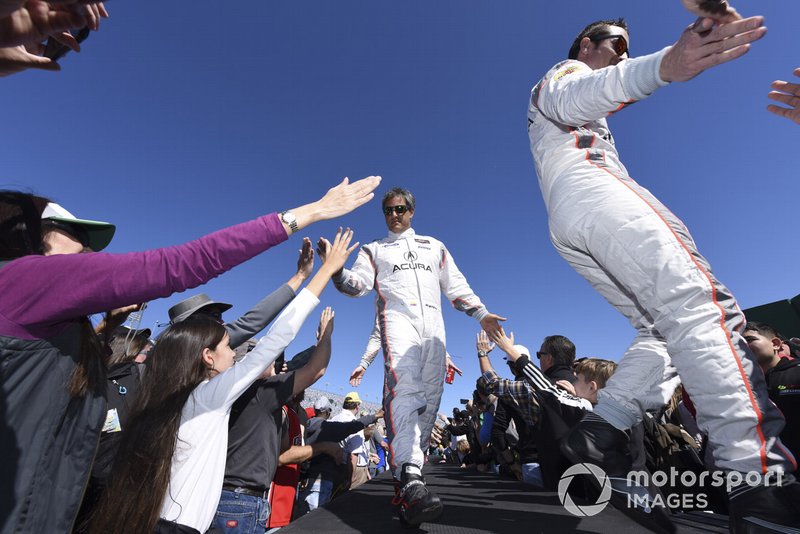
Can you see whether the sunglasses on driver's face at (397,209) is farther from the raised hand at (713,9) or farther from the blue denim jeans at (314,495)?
the blue denim jeans at (314,495)

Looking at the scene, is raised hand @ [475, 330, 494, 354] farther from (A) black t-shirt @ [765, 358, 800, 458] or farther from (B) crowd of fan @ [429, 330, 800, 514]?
(A) black t-shirt @ [765, 358, 800, 458]

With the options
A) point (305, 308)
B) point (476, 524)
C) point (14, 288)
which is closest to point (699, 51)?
point (305, 308)

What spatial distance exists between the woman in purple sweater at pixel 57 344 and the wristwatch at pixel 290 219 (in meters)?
0.15

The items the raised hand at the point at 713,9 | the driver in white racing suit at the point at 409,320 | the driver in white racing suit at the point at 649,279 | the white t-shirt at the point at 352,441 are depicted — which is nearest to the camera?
the driver in white racing suit at the point at 649,279

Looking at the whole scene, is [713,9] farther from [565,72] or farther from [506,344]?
[506,344]

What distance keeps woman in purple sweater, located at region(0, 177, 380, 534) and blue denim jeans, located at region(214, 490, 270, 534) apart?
2.61 ft

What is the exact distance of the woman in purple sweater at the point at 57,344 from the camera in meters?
1.06

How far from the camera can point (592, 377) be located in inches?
129

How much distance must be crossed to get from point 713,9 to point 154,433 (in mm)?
2625

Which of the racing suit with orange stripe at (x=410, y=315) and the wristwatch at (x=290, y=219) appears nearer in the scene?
the wristwatch at (x=290, y=219)

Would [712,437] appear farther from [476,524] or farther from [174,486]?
[174,486]

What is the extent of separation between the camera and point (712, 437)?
1254 millimetres
